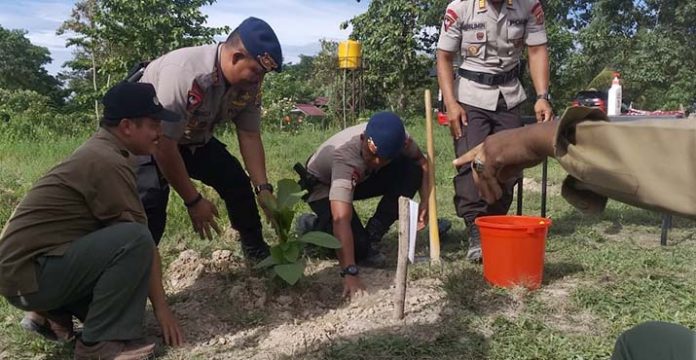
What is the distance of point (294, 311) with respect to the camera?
3162 mm

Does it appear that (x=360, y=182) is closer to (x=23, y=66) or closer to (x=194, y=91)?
(x=194, y=91)

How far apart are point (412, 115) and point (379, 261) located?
1284 cm

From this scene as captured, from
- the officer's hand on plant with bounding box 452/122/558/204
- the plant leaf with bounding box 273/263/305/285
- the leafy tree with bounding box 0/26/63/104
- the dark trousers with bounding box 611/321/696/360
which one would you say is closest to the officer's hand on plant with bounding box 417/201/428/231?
the plant leaf with bounding box 273/263/305/285

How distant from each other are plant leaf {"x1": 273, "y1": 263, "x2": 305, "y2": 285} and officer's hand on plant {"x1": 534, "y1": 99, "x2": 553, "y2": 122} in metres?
1.82

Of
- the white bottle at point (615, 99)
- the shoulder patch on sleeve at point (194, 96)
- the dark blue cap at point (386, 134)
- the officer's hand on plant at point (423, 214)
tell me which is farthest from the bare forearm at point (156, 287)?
the white bottle at point (615, 99)

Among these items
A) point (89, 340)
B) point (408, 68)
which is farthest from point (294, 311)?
point (408, 68)

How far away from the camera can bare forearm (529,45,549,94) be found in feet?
13.4

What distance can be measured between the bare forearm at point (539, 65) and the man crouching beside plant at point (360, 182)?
892 mm

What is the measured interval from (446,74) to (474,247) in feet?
3.55

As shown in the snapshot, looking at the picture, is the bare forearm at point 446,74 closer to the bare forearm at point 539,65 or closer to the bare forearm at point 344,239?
the bare forearm at point 539,65

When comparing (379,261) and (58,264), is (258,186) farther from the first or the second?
(58,264)

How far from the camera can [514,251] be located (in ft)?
10.5

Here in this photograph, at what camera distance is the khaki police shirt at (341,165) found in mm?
3369

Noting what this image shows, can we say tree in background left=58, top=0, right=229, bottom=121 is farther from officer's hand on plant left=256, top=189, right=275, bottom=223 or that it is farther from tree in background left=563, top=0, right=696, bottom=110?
tree in background left=563, top=0, right=696, bottom=110
